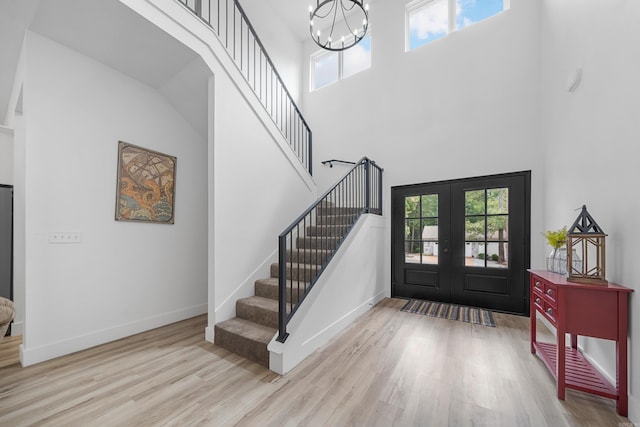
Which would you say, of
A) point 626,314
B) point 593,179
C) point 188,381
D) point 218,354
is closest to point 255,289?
point 218,354

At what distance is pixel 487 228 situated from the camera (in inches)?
153

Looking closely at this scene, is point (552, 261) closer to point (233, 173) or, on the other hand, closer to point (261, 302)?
point (261, 302)

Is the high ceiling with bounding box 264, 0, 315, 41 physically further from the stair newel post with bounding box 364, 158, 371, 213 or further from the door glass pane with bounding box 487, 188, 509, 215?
the door glass pane with bounding box 487, 188, 509, 215

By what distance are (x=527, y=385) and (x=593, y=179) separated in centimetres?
175

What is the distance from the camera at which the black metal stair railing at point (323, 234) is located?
8.96ft

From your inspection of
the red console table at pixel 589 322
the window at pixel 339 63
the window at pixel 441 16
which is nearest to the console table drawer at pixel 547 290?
the red console table at pixel 589 322

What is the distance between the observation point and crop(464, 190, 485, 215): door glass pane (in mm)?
3945

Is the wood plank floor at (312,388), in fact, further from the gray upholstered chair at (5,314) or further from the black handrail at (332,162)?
the black handrail at (332,162)

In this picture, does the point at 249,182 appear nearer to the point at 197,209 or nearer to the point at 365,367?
the point at 197,209

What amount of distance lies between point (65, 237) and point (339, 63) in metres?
5.33

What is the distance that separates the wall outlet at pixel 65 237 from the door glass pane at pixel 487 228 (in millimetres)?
4899

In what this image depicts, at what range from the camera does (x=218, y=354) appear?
8.64 ft

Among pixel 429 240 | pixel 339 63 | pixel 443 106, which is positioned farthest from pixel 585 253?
pixel 339 63

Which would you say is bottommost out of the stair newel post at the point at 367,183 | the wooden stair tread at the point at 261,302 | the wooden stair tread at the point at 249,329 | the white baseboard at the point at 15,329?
the white baseboard at the point at 15,329
